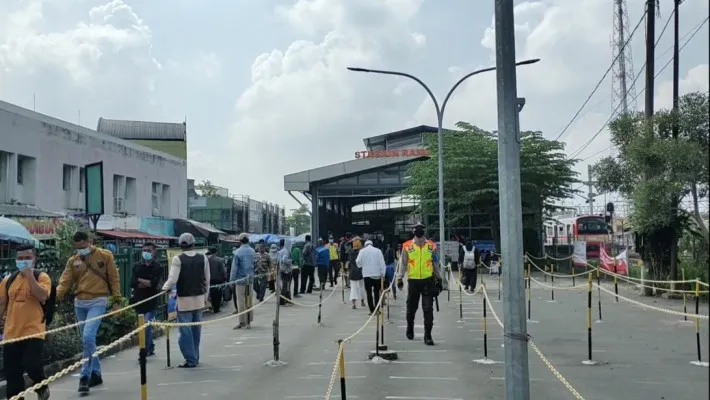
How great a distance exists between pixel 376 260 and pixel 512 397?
28.0ft

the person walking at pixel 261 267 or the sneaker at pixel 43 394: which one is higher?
Answer: the person walking at pixel 261 267

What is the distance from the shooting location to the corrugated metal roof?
148ft

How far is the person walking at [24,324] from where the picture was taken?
6723 mm

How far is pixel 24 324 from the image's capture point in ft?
22.2

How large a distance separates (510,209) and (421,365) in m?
4.01

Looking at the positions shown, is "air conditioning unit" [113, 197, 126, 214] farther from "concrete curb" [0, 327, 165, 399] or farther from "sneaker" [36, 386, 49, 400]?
"sneaker" [36, 386, 49, 400]

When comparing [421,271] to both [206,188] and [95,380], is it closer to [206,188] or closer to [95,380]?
[95,380]

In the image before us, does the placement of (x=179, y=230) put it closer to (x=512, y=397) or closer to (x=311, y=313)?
(x=311, y=313)

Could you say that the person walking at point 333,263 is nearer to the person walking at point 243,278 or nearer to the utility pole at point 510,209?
the person walking at point 243,278

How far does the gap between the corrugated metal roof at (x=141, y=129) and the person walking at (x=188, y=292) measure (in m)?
36.7

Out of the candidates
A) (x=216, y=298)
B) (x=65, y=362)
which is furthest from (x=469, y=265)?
(x=65, y=362)

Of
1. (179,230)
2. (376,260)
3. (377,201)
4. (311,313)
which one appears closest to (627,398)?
(376,260)

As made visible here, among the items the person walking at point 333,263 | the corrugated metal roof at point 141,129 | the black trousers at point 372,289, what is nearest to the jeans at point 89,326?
the black trousers at point 372,289

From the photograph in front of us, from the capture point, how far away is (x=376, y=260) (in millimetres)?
14094
